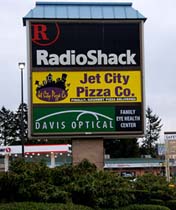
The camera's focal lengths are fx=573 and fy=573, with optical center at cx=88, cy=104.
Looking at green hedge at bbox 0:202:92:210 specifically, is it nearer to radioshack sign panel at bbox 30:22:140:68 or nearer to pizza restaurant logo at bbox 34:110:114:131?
pizza restaurant logo at bbox 34:110:114:131

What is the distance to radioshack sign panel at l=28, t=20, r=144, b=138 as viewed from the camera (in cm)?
2297

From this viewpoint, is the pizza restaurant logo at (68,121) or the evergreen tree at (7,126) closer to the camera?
the pizza restaurant logo at (68,121)

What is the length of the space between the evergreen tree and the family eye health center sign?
10277cm

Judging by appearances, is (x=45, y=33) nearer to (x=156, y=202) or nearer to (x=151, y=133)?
(x=156, y=202)

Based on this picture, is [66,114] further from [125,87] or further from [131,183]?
[131,183]

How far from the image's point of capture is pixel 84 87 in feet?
75.7

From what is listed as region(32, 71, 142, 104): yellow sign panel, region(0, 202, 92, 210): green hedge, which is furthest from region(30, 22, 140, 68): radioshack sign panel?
region(0, 202, 92, 210): green hedge

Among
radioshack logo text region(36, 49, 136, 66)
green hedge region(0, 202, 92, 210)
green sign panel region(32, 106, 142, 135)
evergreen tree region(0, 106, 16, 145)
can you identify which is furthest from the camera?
evergreen tree region(0, 106, 16, 145)

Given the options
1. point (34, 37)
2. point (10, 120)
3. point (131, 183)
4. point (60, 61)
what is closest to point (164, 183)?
point (131, 183)

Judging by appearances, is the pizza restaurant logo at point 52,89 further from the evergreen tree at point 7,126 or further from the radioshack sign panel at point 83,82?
the evergreen tree at point 7,126

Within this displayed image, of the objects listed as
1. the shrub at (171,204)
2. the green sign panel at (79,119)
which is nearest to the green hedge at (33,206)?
the shrub at (171,204)

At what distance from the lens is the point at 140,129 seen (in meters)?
23.5

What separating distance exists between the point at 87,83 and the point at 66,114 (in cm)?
152

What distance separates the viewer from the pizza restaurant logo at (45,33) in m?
23.2
